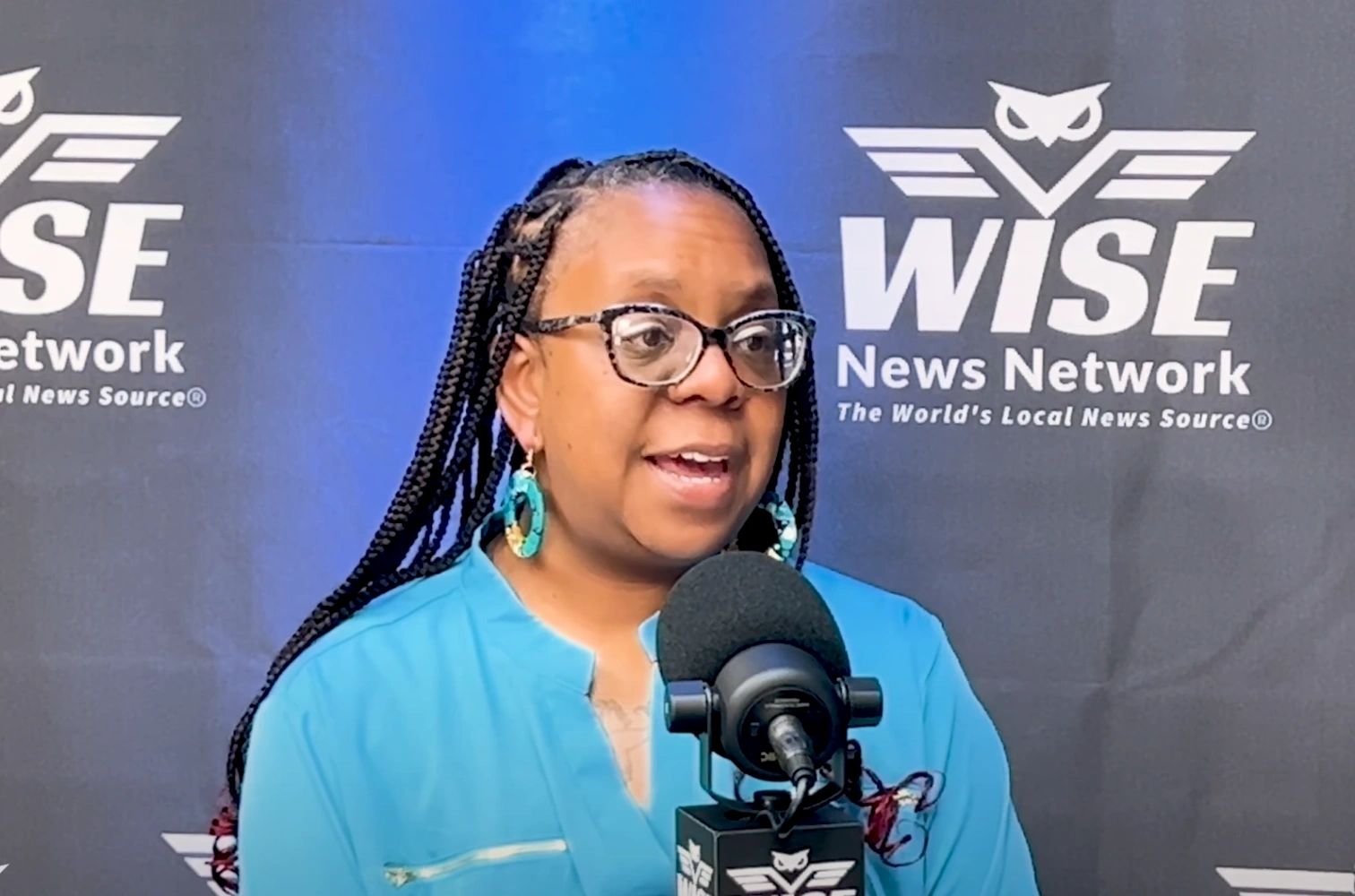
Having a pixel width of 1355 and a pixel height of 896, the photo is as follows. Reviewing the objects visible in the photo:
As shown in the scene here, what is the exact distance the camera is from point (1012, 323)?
1.80 meters

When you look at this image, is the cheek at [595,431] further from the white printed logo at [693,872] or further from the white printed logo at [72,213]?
the white printed logo at [72,213]

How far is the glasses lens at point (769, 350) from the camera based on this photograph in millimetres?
1428

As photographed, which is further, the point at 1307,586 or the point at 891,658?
the point at 1307,586

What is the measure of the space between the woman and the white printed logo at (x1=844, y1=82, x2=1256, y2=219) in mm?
283

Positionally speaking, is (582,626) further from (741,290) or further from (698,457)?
(741,290)

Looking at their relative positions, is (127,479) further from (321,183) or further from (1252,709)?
(1252,709)

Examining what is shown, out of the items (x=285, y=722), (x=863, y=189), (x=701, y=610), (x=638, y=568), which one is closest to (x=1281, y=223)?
(x=863, y=189)

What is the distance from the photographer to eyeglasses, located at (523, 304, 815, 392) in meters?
1.41

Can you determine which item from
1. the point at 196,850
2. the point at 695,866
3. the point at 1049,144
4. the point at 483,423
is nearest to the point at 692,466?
the point at 483,423

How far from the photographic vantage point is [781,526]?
158 centimetres

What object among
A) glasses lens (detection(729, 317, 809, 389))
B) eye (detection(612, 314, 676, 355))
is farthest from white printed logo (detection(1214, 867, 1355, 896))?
eye (detection(612, 314, 676, 355))

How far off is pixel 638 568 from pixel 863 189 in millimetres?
589

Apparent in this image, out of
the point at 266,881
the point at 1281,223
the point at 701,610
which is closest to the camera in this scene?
the point at 701,610

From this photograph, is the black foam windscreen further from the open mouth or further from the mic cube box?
the open mouth
